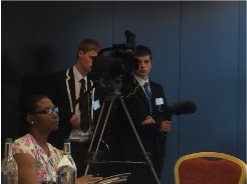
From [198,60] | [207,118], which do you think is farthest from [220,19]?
[207,118]

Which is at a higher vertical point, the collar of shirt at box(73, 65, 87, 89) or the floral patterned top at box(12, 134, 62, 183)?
the collar of shirt at box(73, 65, 87, 89)

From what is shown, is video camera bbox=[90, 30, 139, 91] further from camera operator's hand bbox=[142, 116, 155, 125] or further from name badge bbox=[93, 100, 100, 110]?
camera operator's hand bbox=[142, 116, 155, 125]

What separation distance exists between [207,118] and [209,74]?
14.9 inches

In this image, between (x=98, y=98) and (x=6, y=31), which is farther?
(x=6, y=31)

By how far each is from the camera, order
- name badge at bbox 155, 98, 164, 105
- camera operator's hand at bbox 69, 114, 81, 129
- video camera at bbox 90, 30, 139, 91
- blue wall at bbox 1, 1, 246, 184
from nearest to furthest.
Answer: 1. video camera at bbox 90, 30, 139, 91
2. camera operator's hand at bbox 69, 114, 81, 129
3. name badge at bbox 155, 98, 164, 105
4. blue wall at bbox 1, 1, 246, 184

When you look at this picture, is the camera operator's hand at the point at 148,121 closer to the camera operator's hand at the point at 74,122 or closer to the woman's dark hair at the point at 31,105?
the camera operator's hand at the point at 74,122

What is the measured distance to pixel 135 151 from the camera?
3582mm

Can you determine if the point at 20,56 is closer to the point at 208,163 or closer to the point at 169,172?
the point at 169,172

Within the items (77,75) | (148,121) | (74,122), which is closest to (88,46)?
(77,75)

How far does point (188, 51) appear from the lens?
420cm

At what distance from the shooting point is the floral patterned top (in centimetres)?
234

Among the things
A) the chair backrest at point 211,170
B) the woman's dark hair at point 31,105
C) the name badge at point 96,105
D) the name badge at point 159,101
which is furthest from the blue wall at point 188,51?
the chair backrest at point 211,170

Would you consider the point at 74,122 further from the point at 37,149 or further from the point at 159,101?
the point at 37,149

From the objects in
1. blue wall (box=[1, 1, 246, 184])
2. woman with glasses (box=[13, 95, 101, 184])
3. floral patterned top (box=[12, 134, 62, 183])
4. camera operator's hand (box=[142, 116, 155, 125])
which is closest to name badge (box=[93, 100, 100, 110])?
camera operator's hand (box=[142, 116, 155, 125])
